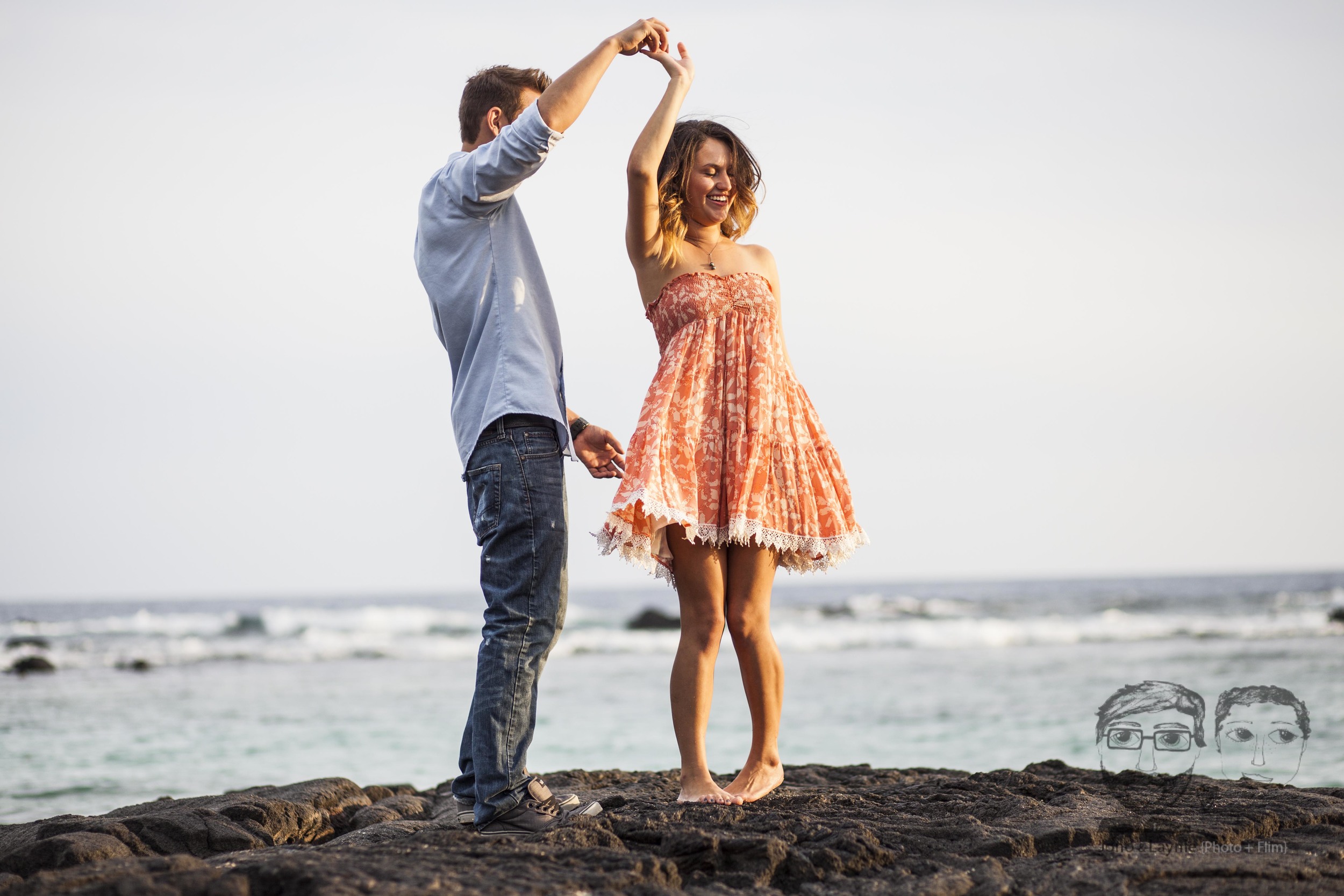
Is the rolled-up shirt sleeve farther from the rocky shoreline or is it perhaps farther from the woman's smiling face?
the rocky shoreline

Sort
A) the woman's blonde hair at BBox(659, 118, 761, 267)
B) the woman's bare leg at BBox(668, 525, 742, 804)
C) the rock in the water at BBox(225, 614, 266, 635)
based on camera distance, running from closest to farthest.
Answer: the woman's bare leg at BBox(668, 525, 742, 804)
the woman's blonde hair at BBox(659, 118, 761, 267)
the rock in the water at BBox(225, 614, 266, 635)

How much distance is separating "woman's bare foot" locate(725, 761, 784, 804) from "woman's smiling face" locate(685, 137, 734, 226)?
170 centimetres

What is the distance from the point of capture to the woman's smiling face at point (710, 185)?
10.4ft

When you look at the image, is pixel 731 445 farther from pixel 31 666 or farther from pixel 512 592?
pixel 31 666

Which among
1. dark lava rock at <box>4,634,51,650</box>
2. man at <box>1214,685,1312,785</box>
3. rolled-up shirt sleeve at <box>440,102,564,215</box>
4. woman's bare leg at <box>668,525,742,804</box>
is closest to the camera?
rolled-up shirt sleeve at <box>440,102,564,215</box>

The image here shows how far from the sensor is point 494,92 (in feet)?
9.45

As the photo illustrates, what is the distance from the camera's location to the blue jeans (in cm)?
260

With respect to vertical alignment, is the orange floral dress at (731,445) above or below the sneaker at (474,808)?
above

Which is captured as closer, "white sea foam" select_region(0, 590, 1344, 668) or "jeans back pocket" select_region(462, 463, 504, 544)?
"jeans back pocket" select_region(462, 463, 504, 544)

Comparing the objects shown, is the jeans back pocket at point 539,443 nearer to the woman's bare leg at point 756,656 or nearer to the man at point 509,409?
the man at point 509,409

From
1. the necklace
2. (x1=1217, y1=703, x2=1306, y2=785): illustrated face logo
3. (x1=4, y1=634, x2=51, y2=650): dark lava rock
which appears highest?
the necklace

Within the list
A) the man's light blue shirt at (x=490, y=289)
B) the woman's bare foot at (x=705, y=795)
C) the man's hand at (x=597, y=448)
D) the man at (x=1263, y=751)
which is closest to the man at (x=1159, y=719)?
the man at (x=1263, y=751)

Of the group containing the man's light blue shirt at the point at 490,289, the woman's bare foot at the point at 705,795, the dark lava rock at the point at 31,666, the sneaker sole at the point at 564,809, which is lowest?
the dark lava rock at the point at 31,666

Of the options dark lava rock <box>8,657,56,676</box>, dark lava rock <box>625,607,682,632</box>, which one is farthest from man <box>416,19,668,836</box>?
dark lava rock <box>625,607,682,632</box>
